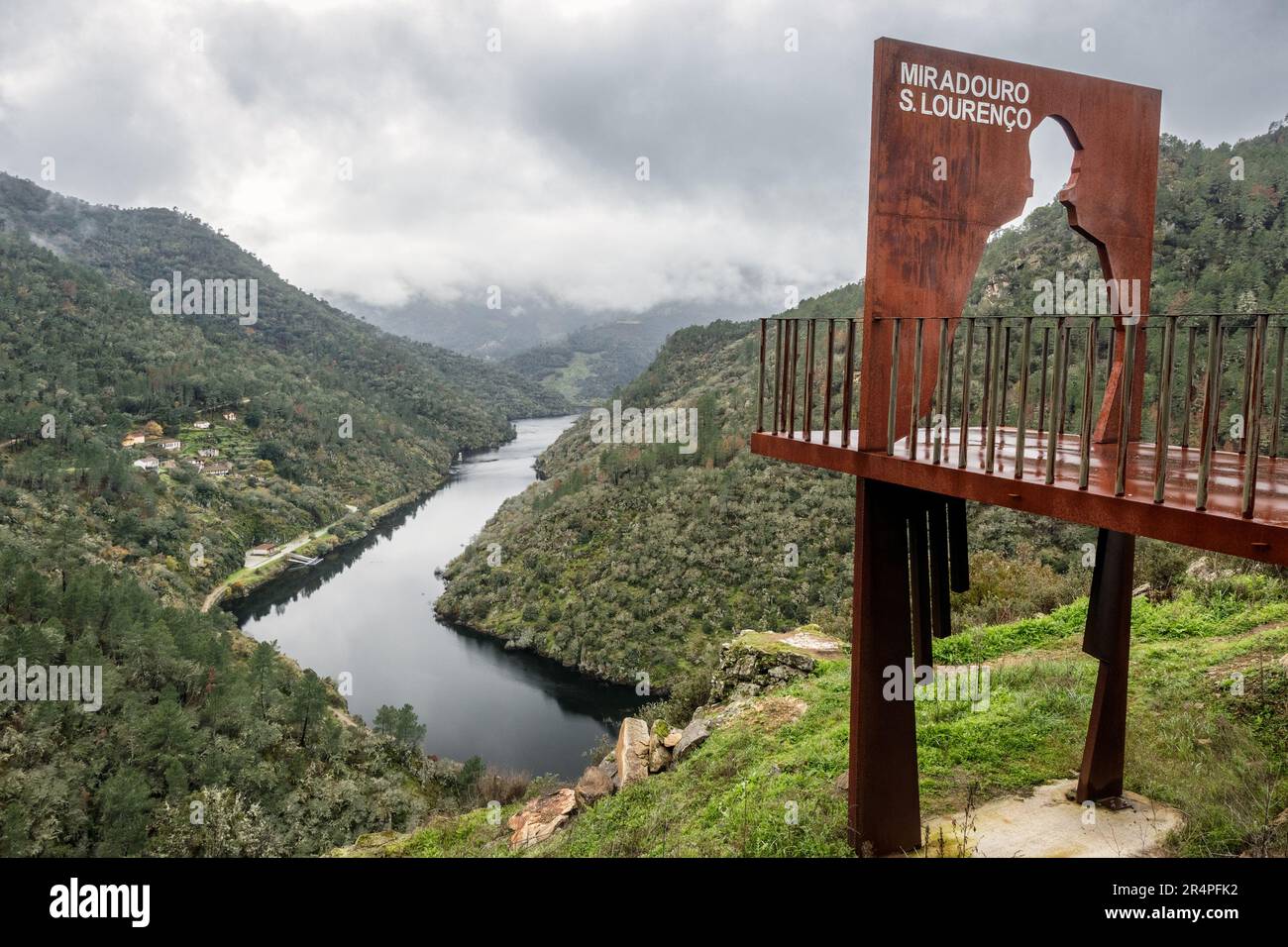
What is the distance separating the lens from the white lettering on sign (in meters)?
3.87

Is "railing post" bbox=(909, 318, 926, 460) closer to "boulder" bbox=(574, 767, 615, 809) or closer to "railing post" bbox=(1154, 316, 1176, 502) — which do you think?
"railing post" bbox=(1154, 316, 1176, 502)

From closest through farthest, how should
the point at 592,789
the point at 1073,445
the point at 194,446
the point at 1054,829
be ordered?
the point at 1073,445
the point at 1054,829
the point at 592,789
the point at 194,446

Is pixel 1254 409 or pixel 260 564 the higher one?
pixel 1254 409

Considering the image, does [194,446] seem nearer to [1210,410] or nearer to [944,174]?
[944,174]

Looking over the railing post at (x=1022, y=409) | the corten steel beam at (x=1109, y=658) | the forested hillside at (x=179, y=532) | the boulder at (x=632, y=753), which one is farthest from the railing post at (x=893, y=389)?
the forested hillside at (x=179, y=532)

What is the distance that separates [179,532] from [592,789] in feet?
155

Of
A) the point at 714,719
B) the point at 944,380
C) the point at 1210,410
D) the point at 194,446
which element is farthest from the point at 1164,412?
the point at 194,446

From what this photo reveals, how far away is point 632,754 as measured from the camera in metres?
8.96

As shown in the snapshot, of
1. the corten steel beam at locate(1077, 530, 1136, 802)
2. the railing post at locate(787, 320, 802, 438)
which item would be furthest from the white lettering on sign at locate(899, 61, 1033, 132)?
the corten steel beam at locate(1077, 530, 1136, 802)

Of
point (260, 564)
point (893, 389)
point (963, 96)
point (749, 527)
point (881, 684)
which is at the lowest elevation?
point (260, 564)

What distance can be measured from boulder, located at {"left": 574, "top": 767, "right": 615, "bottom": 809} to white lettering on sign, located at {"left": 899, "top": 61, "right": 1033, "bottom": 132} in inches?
294

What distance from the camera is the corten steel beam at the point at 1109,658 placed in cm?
468

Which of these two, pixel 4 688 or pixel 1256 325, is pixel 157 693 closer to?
pixel 4 688
